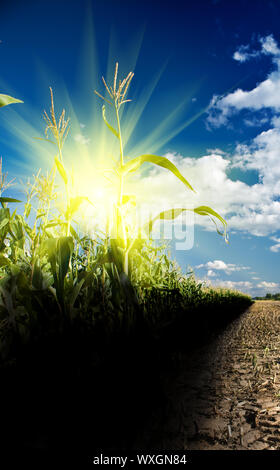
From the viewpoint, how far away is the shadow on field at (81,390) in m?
0.89

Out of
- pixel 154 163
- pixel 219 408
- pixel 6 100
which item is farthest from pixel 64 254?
pixel 219 408

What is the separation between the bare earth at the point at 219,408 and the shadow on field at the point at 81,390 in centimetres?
11

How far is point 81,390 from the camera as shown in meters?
1.02

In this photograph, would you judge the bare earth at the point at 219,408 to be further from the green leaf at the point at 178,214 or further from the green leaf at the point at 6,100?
the green leaf at the point at 6,100

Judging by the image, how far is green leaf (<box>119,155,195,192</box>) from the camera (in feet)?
4.50

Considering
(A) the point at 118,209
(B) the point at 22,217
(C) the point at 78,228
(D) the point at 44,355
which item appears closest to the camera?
(D) the point at 44,355

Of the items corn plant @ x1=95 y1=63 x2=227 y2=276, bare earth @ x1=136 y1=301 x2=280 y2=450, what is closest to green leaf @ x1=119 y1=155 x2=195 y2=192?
corn plant @ x1=95 y1=63 x2=227 y2=276

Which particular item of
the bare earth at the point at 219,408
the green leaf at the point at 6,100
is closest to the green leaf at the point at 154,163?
the green leaf at the point at 6,100

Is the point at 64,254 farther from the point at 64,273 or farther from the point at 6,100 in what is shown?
the point at 6,100
